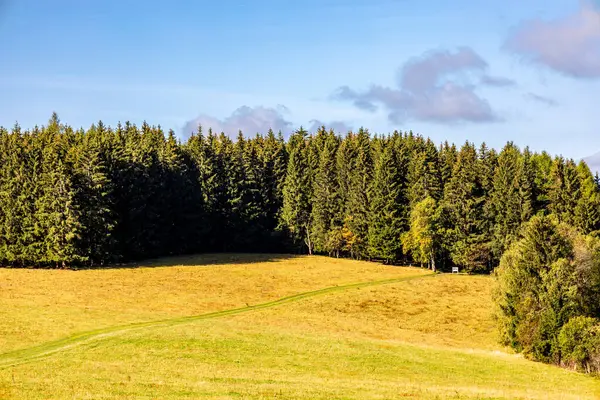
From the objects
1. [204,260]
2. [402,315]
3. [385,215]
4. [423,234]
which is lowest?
[402,315]

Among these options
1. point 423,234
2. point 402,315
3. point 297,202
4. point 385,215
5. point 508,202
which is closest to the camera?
point 402,315

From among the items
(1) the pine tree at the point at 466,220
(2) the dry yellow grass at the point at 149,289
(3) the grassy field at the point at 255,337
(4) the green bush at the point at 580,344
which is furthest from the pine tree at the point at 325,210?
(4) the green bush at the point at 580,344

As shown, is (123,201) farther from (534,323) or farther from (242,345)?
(534,323)

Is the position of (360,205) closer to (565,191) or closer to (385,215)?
(385,215)

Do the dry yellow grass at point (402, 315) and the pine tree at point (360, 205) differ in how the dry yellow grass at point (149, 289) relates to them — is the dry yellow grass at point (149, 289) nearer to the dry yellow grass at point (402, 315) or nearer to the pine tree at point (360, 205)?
the pine tree at point (360, 205)

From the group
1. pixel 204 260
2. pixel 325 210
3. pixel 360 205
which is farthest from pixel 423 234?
pixel 204 260

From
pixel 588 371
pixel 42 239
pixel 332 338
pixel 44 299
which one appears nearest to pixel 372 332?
pixel 332 338

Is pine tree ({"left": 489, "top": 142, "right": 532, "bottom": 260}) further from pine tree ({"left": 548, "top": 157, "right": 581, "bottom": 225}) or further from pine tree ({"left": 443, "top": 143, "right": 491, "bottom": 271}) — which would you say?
pine tree ({"left": 548, "top": 157, "right": 581, "bottom": 225})

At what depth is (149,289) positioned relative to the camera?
73.6 metres

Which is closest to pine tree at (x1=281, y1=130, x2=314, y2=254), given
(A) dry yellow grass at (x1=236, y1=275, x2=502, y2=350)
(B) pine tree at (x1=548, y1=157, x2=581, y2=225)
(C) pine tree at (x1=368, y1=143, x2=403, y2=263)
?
(C) pine tree at (x1=368, y1=143, x2=403, y2=263)

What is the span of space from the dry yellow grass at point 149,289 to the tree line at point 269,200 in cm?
664

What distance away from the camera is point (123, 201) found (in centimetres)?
9744

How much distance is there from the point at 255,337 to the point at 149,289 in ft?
91.9

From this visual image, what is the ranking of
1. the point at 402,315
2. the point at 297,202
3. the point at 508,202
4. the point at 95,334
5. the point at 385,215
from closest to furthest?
the point at 95,334
the point at 402,315
the point at 508,202
the point at 385,215
the point at 297,202
